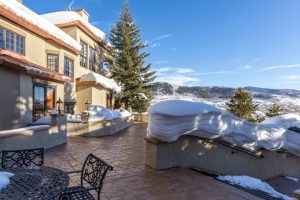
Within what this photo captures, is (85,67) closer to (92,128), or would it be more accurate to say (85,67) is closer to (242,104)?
(92,128)

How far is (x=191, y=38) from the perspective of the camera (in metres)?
28.5

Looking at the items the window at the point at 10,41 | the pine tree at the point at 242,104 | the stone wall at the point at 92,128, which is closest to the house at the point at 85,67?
the stone wall at the point at 92,128

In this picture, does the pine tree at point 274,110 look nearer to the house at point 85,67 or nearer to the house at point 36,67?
the house at point 85,67

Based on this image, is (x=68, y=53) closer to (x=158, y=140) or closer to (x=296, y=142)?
(x=158, y=140)

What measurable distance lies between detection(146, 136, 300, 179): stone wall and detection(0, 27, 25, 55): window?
10091 mm

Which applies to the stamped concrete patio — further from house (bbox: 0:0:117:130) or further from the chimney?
the chimney

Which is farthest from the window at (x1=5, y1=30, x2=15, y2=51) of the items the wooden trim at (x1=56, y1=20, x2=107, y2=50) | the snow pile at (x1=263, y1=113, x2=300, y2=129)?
the snow pile at (x1=263, y1=113, x2=300, y2=129)

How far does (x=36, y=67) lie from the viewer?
1205 cm

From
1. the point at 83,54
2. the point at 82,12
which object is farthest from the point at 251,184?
the point at 82,12

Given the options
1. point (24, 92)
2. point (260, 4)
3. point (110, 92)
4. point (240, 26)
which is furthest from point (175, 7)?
point (24, 92)

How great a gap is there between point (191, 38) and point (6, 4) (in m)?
21.4

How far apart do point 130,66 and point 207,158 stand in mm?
18344

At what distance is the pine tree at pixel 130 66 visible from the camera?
23.6 m

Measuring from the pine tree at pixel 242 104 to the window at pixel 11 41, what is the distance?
2478 cm
